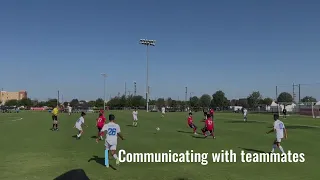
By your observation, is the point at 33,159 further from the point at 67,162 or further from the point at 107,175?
the point at 107,175

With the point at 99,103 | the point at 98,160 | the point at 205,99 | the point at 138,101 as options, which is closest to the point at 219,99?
the point at 205,99

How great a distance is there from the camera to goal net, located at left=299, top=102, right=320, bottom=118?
68.0 metres

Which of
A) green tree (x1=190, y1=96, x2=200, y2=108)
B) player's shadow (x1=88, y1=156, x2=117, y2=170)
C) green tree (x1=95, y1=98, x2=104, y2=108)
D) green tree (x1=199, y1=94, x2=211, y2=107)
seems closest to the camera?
player's shadow (x1=88, y1=156, x2=117, y2=170)

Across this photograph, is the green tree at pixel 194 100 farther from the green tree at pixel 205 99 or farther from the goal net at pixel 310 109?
the goal net at pixel 310 109

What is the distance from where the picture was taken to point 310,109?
2869 inches

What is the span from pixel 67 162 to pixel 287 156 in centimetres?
943

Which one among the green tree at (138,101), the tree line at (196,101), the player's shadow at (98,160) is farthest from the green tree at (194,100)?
the player's shadow at (98,160)

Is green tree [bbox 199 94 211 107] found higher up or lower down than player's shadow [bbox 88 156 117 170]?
higher up

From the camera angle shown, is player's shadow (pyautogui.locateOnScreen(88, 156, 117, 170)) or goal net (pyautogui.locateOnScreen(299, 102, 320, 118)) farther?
goal net (pyautogui.locateOnScreen(299, 102, 320, 118))

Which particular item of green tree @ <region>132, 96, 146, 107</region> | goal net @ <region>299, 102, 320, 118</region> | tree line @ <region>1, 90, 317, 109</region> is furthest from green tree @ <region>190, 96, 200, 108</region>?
goal net @ <region>299, 102, 320, 118</region>

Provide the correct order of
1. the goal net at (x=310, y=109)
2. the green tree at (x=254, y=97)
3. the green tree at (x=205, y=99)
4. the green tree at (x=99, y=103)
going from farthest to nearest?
the green tree at (x=205, y=99) < the green tree at (x=99, y=103) < the green tree at (x=254, y=97) < the goal net at (x=310, y=109)

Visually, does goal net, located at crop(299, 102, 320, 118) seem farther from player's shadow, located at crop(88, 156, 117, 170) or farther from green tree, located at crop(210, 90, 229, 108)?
green tree, located at crop(210, 90, 229, 108)

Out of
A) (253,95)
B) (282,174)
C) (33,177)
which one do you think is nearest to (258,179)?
(282,174)

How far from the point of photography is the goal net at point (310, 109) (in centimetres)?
6797
